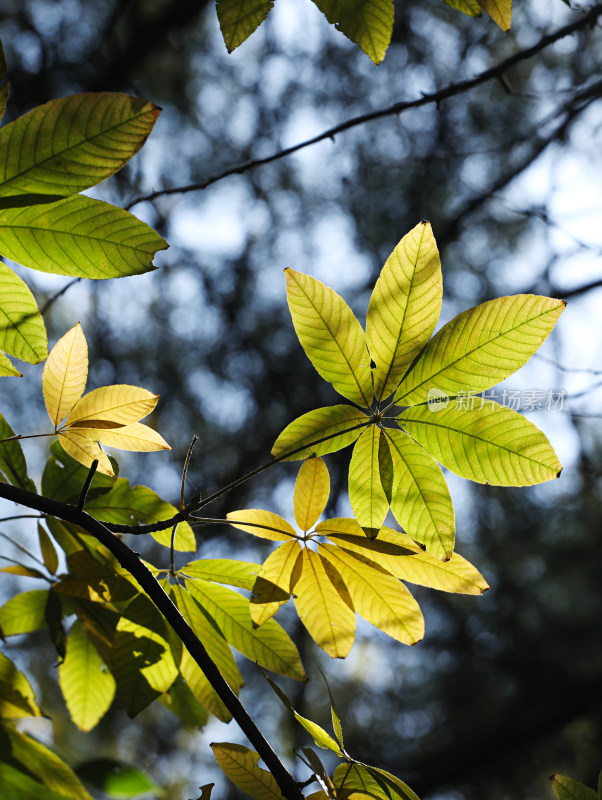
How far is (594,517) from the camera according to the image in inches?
119

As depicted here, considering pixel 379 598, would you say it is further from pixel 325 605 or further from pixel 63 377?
pixel 63 377

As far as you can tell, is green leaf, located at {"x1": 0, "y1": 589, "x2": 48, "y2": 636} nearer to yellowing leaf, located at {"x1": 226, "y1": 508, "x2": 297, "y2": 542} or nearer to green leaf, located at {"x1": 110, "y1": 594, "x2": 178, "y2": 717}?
green leaf, located at {"x1": 110, "y1": 594, "x2": 178, "y2": 717}

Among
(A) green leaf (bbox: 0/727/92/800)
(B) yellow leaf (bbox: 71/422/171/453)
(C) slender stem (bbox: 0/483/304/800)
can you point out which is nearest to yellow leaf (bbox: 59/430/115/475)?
(B) yellow leaf (bbox: 71/422/171/453)

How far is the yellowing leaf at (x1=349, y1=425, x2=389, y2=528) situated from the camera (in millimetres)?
488

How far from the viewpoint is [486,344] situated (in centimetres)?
47

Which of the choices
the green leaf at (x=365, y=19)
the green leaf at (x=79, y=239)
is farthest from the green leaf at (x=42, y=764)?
the green leaf at (x=365, y=19)

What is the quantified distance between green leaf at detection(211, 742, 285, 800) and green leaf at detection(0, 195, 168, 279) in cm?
37

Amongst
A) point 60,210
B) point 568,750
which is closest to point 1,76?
point 60,210

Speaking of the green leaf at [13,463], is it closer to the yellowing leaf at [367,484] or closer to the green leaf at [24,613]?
the green leaf at [24,613]

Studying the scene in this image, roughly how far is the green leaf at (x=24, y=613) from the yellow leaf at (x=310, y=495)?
0.39 m

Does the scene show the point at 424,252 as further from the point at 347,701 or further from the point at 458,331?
the point at 347,701

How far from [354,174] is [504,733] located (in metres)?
2.89

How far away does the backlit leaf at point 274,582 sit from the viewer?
0.50m

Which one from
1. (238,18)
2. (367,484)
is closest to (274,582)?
(367,484)
